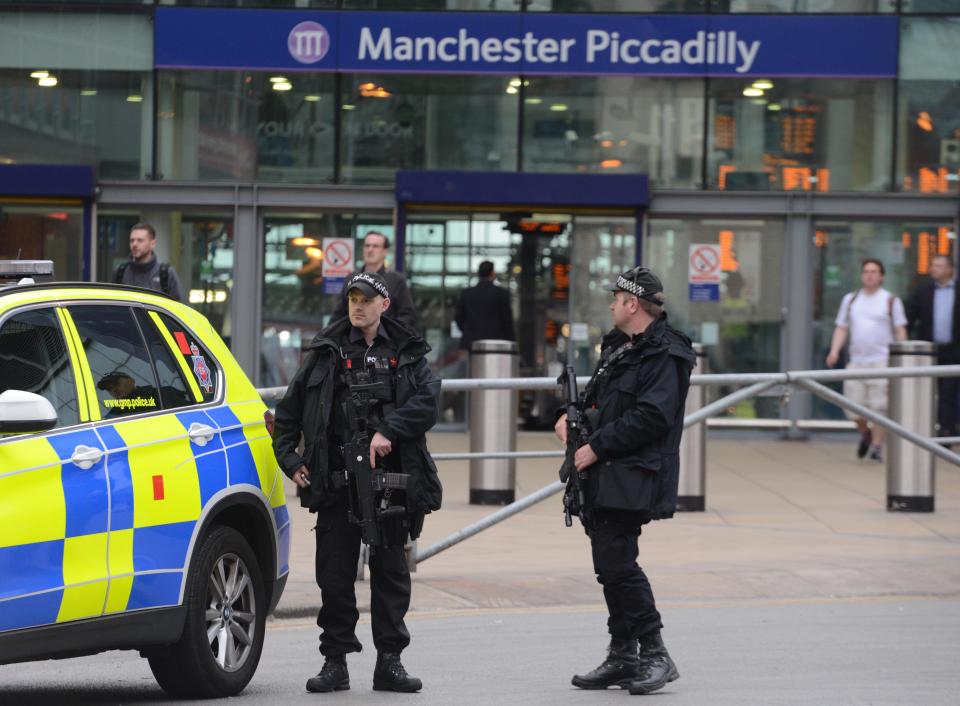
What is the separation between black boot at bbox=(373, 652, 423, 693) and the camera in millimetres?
7332

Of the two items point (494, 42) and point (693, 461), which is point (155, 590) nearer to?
point (693, 461)

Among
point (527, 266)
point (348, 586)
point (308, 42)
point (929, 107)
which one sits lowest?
point (348, 586)

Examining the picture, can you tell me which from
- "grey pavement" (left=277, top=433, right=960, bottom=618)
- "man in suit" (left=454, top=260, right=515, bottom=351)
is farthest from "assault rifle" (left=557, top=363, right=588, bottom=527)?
"man in suit" (left=454, top=260, right=515, bottom=351)

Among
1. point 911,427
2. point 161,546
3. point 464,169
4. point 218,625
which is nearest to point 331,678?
point 218,625

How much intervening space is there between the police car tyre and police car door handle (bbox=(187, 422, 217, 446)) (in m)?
0.36

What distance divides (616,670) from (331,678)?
47.8 inches

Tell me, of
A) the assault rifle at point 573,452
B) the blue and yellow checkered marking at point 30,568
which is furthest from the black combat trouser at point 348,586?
the blue and yellow checkered marking at point 30,568

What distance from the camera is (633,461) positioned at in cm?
722

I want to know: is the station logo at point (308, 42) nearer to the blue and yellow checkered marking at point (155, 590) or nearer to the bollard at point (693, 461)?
the bollard at point (693, 461)

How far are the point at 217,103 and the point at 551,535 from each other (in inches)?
388

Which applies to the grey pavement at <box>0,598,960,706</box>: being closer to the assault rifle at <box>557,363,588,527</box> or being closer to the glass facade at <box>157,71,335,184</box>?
the assault rifle at <box>557,363,588,527</box>

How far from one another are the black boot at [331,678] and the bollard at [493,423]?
5712 mm

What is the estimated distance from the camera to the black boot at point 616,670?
7.44m

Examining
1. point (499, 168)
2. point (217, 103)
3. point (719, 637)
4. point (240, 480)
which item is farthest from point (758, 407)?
point (240, 480)
